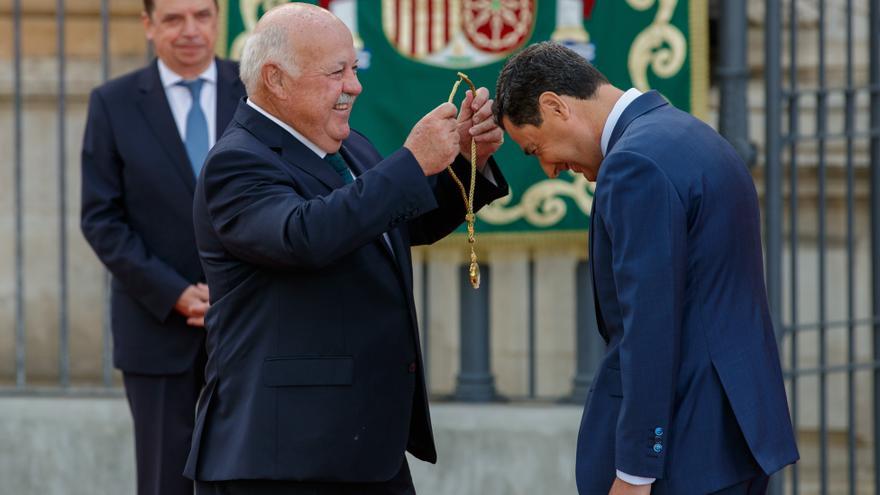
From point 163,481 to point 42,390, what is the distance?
1.46 meters

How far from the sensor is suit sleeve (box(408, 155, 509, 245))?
11.8ft

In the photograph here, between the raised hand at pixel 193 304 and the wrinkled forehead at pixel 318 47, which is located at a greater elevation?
the wrinkled forehead at pixel 318 47

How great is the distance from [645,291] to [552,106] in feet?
1.46

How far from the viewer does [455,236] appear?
221 inches

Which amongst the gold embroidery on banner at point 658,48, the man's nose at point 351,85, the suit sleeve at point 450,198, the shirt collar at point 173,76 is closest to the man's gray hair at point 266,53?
the man's nose at point 351,85

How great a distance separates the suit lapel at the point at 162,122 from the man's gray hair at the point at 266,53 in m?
1.16

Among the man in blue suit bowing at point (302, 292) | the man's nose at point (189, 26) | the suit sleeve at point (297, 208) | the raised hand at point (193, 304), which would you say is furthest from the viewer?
the man's nose at point (189, 26)

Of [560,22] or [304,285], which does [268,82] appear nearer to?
[304,285]

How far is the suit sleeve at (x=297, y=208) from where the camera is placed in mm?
3086

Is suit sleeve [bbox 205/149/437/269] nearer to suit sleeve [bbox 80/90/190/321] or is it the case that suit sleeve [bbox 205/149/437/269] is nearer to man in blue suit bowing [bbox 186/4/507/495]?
man in blue suit bowing [bbox 186/4/507/495]

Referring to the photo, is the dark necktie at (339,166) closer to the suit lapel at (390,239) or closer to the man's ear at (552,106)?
the suit lapel at (390,239)

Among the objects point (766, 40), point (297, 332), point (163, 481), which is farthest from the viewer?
point (766, 40)

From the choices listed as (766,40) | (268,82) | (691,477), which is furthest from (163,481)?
(766,40)

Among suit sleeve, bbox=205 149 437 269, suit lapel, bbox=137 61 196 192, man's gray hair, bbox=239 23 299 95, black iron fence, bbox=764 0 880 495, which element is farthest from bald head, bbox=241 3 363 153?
black iron fence, bbox=764 0 880 495
